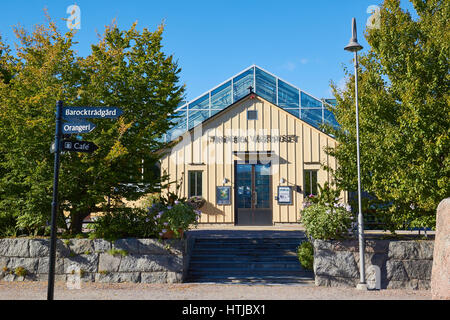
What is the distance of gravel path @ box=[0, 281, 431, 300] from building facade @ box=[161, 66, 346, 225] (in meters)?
8.30

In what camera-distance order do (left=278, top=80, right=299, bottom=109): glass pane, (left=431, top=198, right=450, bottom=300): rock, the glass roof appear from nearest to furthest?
1. (left=431, top=198, right=450, bottom=300): rock
2. the glass roof
3. (left=278, top=80, right=299, bottom=109): glass pane

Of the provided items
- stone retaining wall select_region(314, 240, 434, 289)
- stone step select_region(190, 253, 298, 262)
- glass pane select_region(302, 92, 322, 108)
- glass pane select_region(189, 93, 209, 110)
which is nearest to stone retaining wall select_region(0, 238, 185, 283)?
stone step select_region(190, 253, 298, 262)

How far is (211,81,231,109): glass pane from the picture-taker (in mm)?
33781

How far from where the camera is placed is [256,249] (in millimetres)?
Answer: 11344

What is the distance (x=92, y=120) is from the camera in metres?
9.96

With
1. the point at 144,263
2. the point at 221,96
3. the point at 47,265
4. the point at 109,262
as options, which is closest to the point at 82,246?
the point at 109,262

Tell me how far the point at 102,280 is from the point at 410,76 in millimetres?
8526

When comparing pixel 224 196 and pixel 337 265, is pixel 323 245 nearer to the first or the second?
pixel 337 265

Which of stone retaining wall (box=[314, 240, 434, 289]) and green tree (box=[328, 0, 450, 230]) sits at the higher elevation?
green tree (box=[328, 0, 450, 230])

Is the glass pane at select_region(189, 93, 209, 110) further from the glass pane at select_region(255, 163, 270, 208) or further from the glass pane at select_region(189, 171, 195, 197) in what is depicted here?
the glass pane at select_region(255, 163, 270, 208)

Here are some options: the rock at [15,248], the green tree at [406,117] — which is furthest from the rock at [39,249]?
the green tree at [406,117]

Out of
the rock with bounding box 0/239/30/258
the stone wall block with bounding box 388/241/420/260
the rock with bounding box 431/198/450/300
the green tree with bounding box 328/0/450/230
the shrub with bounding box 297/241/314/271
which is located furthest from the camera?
the shrub with bounding box 297/241/314/271

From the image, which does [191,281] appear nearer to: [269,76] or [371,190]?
[371,190]

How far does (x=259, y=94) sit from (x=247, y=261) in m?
24.8
